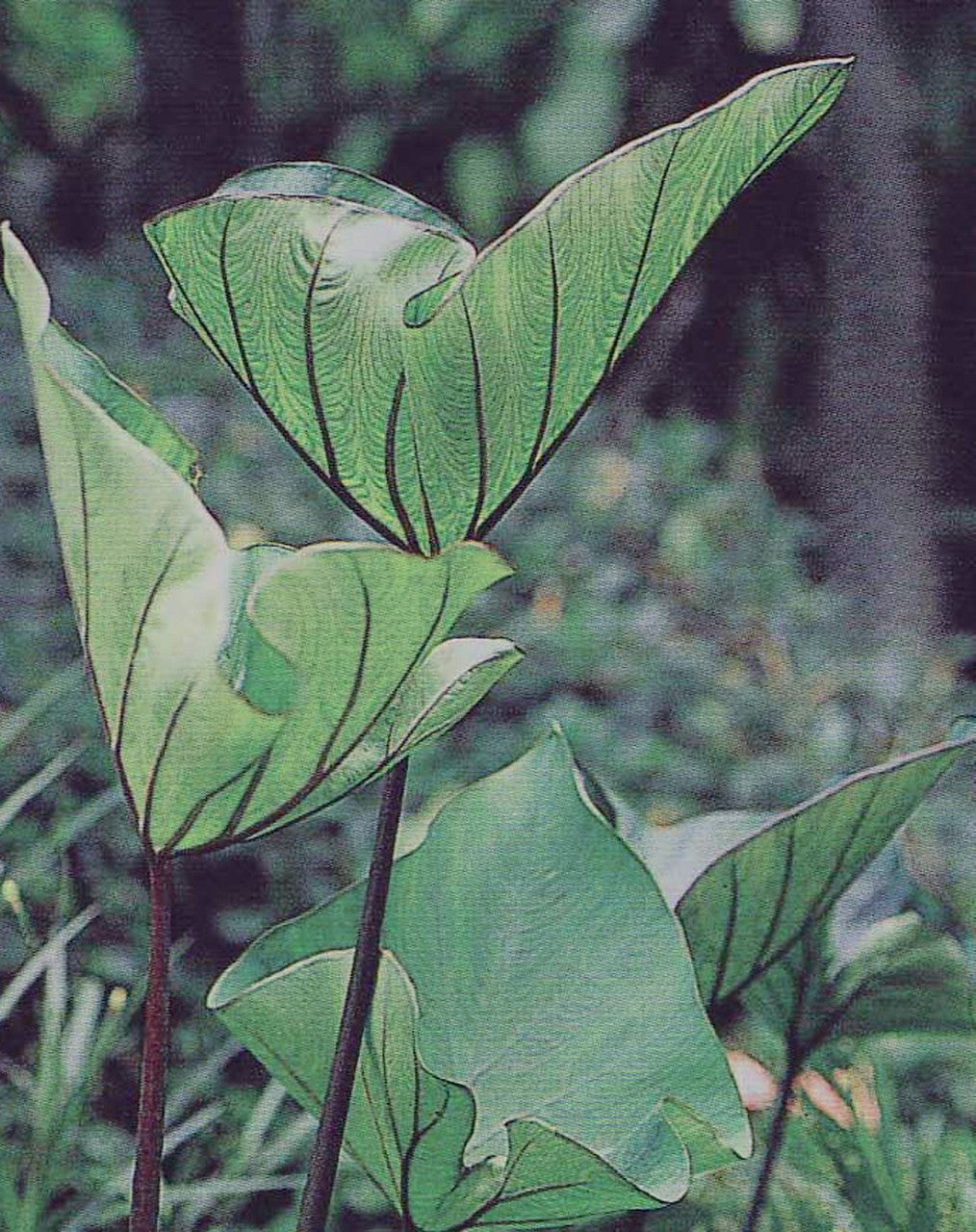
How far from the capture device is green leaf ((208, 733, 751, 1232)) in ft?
1.21

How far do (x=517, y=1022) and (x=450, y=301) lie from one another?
19cm

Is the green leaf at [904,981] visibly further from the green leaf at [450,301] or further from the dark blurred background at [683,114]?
the dark blurred background at [683,114]

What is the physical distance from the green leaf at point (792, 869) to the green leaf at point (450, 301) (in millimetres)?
131

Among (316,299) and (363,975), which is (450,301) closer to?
(316,299)

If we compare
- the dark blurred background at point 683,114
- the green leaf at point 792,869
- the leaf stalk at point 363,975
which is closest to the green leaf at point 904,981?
the green leaf at point 792,869

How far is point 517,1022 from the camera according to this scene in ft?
1.38

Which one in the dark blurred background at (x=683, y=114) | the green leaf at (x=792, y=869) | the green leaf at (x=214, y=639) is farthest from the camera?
the dark blurred background at (x=683, y=114)

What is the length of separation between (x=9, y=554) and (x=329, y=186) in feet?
4.10

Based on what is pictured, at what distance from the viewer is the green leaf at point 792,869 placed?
0.42 meters

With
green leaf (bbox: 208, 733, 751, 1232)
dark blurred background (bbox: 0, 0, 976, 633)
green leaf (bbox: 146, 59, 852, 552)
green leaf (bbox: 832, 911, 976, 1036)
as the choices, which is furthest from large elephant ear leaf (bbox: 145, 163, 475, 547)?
dark blurred background (bbox: 0, 0, 976, 633)

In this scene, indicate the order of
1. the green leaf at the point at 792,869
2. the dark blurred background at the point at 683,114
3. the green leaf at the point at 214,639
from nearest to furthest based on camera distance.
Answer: the green leaf at the point at 214,639 → the green leaf at the point at 792,869 → the dark blurred background at the point at 683,114

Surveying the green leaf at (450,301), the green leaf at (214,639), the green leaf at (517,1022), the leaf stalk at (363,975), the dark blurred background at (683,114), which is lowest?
the dark blurred background at (683,114)

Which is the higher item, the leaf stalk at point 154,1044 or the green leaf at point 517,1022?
the leaf stalk at point 154,1044

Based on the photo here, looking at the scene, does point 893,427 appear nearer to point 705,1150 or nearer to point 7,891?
point 7,891
